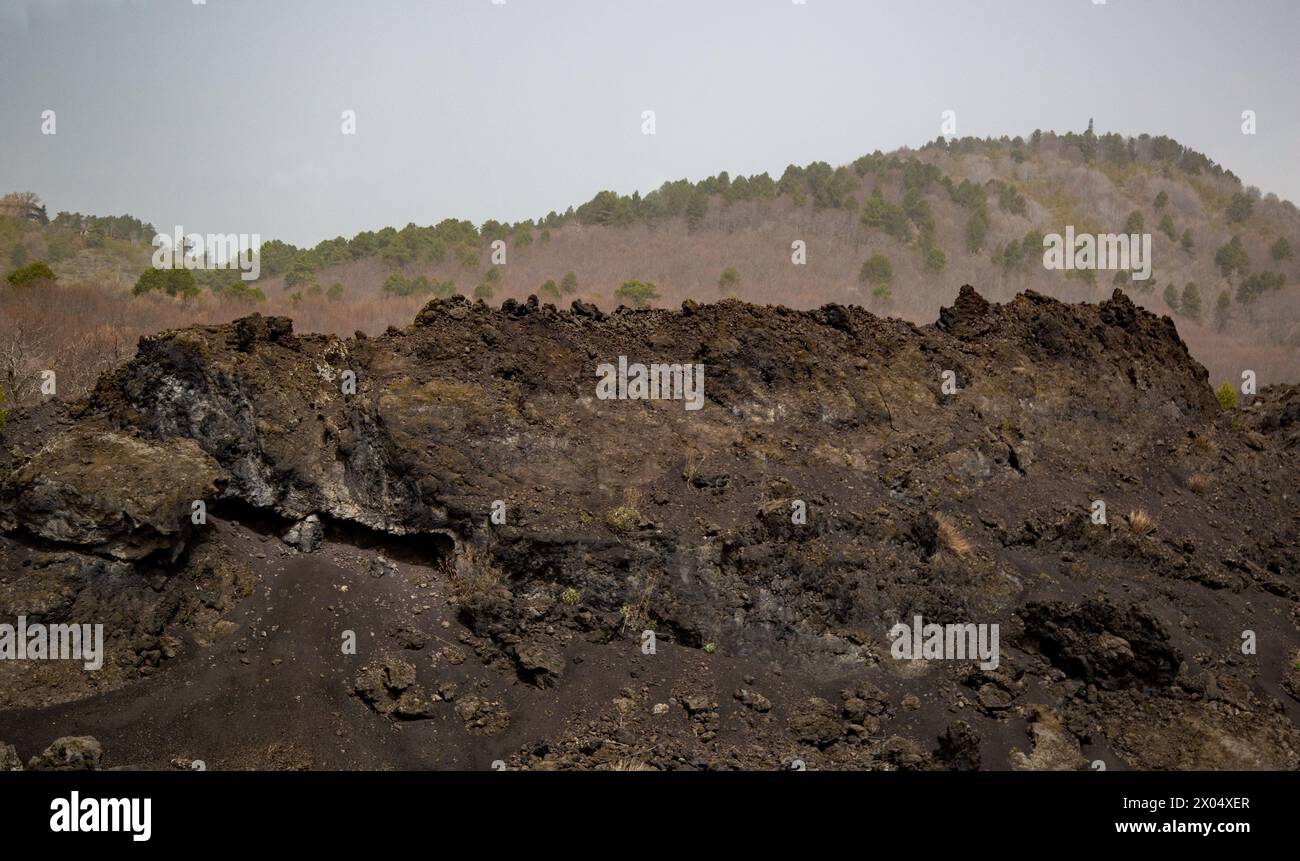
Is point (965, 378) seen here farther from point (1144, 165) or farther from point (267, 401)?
point (1144, 165)

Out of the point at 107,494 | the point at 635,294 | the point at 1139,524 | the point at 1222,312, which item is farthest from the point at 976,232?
the point at 107,494

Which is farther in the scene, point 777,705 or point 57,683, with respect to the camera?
point 777,705

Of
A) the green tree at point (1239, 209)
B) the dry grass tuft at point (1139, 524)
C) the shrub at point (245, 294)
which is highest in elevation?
the green tree at point (1239, 209)

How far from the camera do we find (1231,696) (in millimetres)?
11820

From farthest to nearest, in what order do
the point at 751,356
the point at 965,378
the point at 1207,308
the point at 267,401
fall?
the point at 1207,308 → the point at 965,378 → the point at 751,356 → the point at 267,401

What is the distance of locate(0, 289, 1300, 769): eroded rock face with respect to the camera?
1111 centimetres

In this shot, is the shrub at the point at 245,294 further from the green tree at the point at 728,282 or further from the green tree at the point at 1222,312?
the green tree at the point at 1222,312

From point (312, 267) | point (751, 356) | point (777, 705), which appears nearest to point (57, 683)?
point (777, 705)

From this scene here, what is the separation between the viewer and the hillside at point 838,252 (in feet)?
136

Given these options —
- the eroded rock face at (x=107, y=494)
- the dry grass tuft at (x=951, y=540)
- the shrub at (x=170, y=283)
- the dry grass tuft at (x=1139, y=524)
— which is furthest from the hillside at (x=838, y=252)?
the dry grass tuft at (x=1139, y=524)

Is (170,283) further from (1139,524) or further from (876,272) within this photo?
(876,272)

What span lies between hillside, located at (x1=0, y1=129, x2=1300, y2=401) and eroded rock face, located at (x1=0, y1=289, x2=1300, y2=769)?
1440 centimetres

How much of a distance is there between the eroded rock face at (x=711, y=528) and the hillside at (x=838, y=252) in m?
14.4

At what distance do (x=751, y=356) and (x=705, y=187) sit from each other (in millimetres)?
61065
